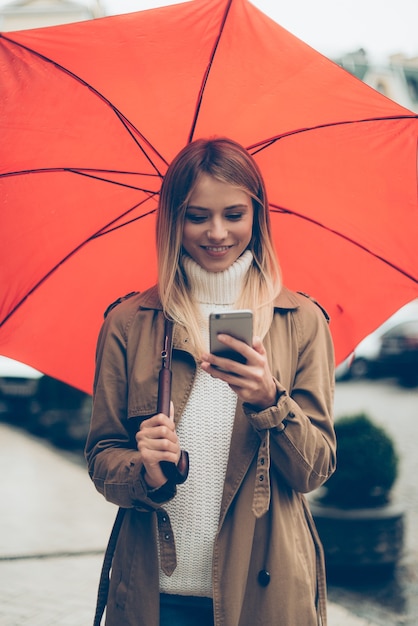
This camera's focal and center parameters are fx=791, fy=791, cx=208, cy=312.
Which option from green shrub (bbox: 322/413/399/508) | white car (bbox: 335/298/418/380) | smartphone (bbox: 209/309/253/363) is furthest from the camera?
white car (bbox: 335/298/418/380)

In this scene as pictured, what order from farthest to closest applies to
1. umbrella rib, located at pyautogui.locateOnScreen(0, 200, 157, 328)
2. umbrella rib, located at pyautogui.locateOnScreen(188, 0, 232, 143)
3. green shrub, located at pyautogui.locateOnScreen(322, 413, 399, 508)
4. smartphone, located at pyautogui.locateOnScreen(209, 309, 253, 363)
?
green shrub, located at pyautogui.locateOnScreen(322, 413, 399, 508), umbrella rib, located at pyautogui.locateOnScreen(0, 200, 157, 328), umbrella rib, located at pyautogui.locateOnScreen(188, 0, 232, 143), smartphone, located at pyautogui.locateOnScreen(209, 309, 253, 363)

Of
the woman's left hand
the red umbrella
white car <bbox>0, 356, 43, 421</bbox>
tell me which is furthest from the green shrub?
white car <bbox>0, 356, 43, 421</bbox>

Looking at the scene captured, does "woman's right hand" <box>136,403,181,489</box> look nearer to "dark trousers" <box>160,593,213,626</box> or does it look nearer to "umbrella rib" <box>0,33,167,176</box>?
A: "dark trousers" <box>160,593,213,626</box>

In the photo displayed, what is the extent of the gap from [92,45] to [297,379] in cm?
107

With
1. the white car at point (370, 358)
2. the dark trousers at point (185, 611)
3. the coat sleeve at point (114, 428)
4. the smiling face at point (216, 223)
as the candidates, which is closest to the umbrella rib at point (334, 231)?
the smiling face at point (216, 223)

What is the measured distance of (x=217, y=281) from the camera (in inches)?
83.2

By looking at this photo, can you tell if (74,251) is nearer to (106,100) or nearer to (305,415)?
(106,100)

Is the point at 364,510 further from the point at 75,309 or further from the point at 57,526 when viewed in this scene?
the point at 75,309

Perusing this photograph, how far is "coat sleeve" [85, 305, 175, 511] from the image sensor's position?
189 centimetres

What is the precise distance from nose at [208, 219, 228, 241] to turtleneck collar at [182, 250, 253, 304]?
0.34 ft

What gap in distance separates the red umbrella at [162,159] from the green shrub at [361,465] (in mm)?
2923

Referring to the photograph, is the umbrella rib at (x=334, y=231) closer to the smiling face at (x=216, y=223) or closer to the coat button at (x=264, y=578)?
the smiling face at (x=216, y=223)

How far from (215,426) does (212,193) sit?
23.5 inches

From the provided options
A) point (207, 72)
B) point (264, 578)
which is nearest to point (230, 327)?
point (264, 578)
